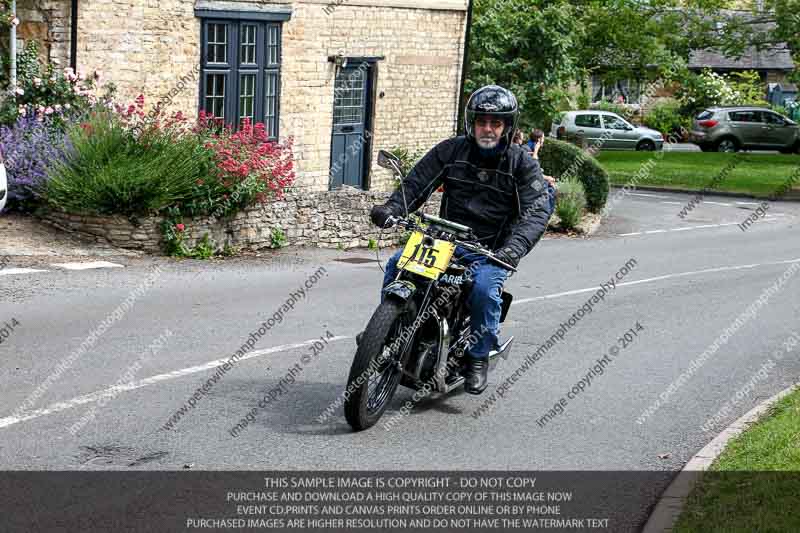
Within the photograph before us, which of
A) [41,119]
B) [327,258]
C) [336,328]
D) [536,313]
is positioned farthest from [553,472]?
[41,119]

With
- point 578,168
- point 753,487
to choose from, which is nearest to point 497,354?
point 753,487

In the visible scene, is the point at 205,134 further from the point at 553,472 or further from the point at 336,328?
the point at 553,472

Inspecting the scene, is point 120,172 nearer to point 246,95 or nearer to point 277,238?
point 277,238

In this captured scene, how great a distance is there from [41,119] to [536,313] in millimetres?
7632

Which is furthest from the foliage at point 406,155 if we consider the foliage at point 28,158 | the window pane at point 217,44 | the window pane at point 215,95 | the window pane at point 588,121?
the window pane at point 588,121

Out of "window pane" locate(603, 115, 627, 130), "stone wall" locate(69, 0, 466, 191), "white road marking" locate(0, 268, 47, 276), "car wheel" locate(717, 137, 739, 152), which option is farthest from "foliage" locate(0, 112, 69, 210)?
"car wheel" locate(717, 137, 739, 152)

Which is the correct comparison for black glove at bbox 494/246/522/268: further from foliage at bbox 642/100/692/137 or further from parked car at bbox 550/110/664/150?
foliage at bbox 642/100/692/137

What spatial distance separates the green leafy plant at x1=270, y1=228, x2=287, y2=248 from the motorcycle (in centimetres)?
872

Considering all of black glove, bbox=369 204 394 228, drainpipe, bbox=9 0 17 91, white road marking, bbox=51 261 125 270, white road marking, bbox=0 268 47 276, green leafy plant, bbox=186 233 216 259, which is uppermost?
drainpipe, bbox=9 0 17 91

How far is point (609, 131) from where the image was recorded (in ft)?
162

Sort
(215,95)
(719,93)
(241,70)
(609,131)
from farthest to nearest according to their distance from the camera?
(719,93), (609,131), (241,70), (215,95)

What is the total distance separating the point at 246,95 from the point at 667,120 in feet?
128

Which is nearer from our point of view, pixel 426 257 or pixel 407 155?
pixel 426 257

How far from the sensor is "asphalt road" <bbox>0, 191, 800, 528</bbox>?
7.08 meters
